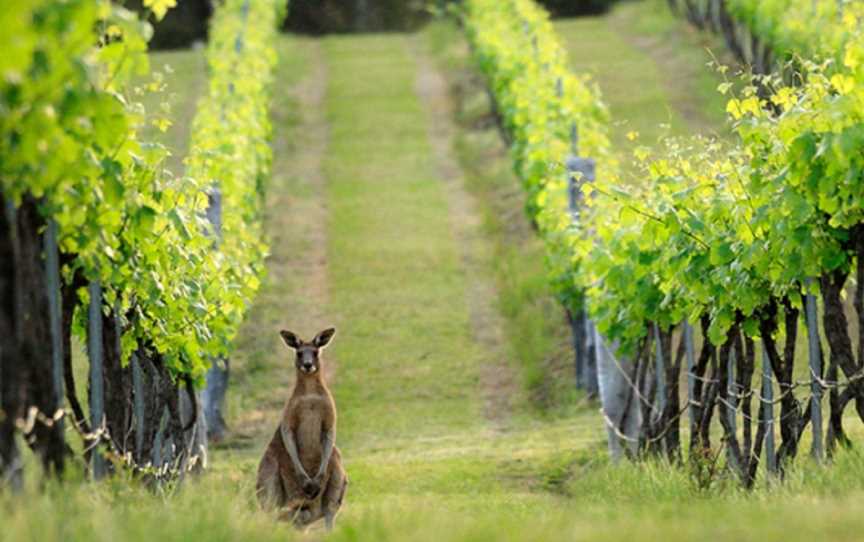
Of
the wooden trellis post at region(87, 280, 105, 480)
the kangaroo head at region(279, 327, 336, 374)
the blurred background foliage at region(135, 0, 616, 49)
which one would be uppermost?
the blurred background foliage at region(135, 0, 616, 49)

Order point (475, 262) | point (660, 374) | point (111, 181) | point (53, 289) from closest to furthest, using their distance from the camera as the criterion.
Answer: point (111, 181), point (53, 289), point (660, 374), point (475, 262)

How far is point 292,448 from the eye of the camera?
11.4 metres

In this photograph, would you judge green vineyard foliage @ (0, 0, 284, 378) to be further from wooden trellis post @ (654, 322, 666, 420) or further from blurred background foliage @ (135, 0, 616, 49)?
blurred background foliage @ (135, 0, 616, 49)

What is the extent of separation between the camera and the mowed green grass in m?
7.09

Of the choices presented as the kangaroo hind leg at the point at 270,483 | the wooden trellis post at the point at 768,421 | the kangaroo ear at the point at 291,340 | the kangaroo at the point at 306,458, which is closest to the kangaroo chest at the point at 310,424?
the kangaroo at the point at 306,458

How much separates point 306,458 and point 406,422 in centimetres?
690

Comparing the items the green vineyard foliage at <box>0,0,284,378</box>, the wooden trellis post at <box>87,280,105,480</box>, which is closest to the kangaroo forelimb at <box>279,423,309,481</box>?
the green vineyard foliage at <box>0,0,284,378</box>

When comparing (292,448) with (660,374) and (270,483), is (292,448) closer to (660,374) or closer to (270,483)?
(270,483)

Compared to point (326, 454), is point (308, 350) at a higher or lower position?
higher

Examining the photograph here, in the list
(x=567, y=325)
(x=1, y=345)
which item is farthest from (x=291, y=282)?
(x=1, y=345)

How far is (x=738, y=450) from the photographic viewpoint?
12.1 m

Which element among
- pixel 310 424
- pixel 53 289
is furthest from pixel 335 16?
pixel 53 289

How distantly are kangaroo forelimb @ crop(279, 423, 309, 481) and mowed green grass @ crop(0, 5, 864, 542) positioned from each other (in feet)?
1.07

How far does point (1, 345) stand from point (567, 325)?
1469 centimetres
